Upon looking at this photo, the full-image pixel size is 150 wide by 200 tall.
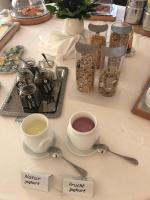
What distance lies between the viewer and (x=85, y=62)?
0.74 m

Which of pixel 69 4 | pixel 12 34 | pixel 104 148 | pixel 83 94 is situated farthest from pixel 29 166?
pixel 12 34

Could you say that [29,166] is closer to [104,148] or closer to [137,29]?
[104,148]

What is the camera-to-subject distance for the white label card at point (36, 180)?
54 cm

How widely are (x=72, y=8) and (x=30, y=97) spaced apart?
46 cm

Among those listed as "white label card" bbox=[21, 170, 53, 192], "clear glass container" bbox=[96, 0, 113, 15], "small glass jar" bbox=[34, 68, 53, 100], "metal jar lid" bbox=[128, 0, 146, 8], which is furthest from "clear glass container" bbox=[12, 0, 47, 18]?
"white label card" bbox=[21, 170, 53, 192]

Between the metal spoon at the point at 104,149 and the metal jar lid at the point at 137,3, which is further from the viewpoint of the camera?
the metal jar lid at the point at 137,3

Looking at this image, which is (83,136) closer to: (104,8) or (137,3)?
(137,3)

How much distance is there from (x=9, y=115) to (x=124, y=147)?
388 mm

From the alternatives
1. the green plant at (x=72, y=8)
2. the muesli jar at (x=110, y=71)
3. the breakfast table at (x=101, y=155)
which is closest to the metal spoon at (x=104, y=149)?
the breakfast table at (x=101, y=155)

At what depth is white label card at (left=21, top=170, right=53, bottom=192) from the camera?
54 centimetres

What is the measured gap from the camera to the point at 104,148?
61cm

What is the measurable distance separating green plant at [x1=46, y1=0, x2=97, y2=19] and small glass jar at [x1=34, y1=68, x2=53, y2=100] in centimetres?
30

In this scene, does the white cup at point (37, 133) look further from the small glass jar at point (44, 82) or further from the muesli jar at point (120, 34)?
the muesli jar at point (120, 34)

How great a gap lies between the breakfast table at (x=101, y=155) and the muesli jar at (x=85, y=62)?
2.4 inches
